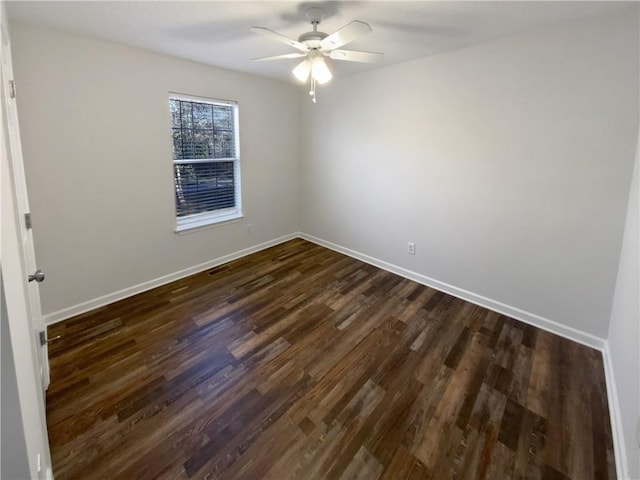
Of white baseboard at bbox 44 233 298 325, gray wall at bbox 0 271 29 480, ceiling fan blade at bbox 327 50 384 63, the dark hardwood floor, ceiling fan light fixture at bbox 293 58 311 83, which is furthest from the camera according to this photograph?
white baseboard at bbox 44 233 298 325

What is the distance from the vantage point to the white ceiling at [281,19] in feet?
6.37

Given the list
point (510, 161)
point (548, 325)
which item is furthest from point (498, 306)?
point (510, 161)

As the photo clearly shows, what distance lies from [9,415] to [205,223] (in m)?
3.00

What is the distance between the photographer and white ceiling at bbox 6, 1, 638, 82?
1941 mm

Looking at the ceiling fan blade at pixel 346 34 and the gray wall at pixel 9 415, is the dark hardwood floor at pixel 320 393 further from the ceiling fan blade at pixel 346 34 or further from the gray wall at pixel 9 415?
the ceiling fan blade at pixel 346 34

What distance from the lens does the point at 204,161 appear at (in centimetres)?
360

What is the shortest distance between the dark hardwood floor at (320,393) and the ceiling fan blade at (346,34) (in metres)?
2.10

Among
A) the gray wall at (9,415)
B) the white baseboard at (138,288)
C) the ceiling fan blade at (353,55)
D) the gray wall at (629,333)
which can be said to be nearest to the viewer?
the gray wall at (9,415)

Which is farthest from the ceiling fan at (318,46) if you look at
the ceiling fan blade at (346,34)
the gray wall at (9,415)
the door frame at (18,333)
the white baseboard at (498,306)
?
the white baseboard at (498,306)

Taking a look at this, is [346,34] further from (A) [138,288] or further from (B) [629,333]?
(A) [138,288]

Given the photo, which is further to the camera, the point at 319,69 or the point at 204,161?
the point at 204,161

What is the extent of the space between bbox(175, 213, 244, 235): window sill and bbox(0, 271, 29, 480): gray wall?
273 centimetres

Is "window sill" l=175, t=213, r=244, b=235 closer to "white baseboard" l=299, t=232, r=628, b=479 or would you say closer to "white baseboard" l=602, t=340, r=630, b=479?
"white baseboard" l=299, t=232, r=628, b=479

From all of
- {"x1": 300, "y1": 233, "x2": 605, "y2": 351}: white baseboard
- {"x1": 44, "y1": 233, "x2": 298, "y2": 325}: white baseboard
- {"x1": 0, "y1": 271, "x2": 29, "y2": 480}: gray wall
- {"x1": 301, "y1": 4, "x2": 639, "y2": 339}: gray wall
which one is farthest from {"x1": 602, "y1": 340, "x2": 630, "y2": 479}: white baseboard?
{"x1": 44, "y1": 233, "x2": 298, "y2": 325}: white baseboard
